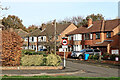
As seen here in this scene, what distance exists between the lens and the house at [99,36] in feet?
149

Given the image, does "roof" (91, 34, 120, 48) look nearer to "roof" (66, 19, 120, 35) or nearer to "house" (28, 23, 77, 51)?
"roof" (66, 19, 120, 35)

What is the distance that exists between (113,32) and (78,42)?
11.6 metres

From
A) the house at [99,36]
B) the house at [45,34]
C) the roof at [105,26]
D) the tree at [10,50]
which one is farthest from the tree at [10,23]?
the tree at [10,50]

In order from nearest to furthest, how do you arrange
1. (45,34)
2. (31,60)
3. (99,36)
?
(31,60)
(99,36)
(45,34)

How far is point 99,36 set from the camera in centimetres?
4950

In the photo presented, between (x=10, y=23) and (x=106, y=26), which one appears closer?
(x=106, y=26)

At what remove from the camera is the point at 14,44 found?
2455 cm

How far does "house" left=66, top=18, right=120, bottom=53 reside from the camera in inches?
1786

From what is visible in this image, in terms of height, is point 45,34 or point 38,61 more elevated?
point 45,34

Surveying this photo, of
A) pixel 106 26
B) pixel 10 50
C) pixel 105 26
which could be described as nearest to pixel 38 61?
pixel 10 50

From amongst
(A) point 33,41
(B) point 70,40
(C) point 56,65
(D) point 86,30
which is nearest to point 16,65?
(C) point 56,65

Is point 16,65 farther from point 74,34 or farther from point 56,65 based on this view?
point 74,34

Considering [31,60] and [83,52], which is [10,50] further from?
[83,52]

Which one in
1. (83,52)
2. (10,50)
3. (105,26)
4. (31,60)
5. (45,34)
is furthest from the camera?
(45,34)
